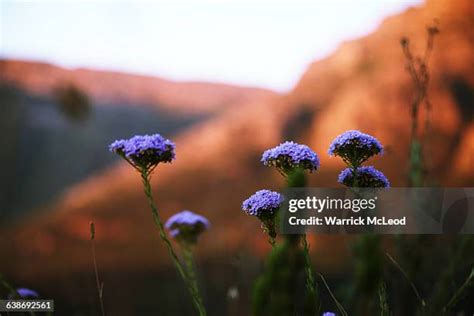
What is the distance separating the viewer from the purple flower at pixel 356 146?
76.9 inches

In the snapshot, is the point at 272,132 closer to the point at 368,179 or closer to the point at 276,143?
the point at 276,143

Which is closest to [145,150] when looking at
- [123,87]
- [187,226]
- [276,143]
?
[187,226]

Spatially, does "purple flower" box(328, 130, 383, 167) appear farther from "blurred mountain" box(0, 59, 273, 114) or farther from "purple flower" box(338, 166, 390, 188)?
"blurred mountain" box(0, 59, 273, 114)

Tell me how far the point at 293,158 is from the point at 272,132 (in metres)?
4.29

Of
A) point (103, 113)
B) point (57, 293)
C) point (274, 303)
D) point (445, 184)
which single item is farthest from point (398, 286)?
point (103, 113)

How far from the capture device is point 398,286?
3.87 m

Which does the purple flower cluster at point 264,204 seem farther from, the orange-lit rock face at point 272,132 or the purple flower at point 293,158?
the orange-lit rock face at point 272,132

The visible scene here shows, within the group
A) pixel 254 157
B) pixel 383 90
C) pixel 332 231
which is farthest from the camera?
pixel 254 157

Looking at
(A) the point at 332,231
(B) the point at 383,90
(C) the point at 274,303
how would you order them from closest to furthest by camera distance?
(C) the point at 274,303 < (A) the point at 332,231 < (B) the point at 383,90

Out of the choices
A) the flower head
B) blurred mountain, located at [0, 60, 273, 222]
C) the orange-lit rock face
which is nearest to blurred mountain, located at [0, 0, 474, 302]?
the orange-lit rock face

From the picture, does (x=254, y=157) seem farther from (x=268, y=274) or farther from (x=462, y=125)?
(x=268, y=274)

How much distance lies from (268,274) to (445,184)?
4695 millimetres

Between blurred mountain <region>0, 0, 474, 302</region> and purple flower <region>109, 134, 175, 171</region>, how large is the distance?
3.21 metres

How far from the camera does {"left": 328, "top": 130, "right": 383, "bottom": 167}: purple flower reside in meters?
1.95
